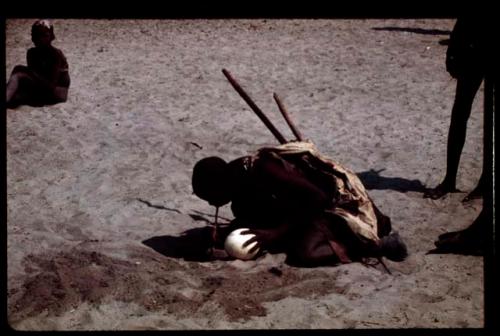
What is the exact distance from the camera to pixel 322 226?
5.00 m

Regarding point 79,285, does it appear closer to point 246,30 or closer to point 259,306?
point 259,306

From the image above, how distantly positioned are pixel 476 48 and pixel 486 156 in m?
2.90

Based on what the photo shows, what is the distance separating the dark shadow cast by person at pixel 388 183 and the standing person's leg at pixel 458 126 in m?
0.19

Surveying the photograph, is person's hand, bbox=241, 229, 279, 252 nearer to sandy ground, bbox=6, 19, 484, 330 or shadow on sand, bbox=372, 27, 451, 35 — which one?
sandy ground, bbox=6, 19, 484, 330

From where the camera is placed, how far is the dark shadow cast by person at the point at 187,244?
5.12m

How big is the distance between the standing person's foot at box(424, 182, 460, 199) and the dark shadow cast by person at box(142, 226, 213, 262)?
76.9 inches

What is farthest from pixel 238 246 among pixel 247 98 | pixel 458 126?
pixel 458 126

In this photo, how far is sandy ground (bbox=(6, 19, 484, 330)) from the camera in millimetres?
4465

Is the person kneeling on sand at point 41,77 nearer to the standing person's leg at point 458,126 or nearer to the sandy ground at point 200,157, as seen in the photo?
the sandy ground at point 200,157

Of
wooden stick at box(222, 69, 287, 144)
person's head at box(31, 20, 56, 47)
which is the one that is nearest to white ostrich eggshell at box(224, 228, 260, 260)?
wooden stick at box(222, 69, 287, 144)

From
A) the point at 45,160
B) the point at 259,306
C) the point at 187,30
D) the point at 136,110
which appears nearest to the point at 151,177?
the point at 45,160

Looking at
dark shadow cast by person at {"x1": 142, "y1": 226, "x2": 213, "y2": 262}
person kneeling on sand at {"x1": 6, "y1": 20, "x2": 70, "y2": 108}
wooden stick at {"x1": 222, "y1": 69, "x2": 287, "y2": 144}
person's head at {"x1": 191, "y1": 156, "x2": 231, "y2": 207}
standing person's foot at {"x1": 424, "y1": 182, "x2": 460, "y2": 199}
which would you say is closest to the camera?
person's head at {"x1": 191, "y1": 156, "x2": 231, "y2": 207}

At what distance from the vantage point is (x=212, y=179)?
190 inches

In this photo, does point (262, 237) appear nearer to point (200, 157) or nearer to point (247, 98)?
point (247, 98)
